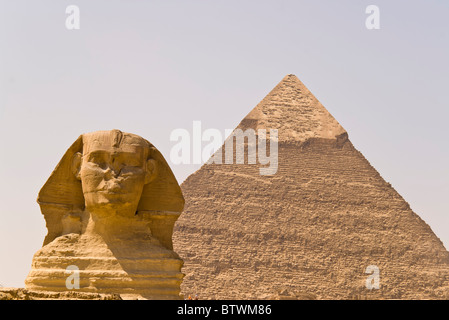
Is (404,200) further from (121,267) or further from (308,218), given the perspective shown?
(121,267)

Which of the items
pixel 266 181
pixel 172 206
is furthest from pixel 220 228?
pixel 172 206

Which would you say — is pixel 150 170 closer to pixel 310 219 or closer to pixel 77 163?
pixel 77 163

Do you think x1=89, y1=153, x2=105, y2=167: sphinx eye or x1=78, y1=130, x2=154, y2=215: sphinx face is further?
x1=89, y1=153, x2=105, y2=167: sphinx eye

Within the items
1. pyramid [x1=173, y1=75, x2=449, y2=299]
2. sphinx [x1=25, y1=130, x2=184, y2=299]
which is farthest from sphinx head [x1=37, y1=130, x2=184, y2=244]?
pyramid [x1=173, y1=75, x2=449, y2=299]

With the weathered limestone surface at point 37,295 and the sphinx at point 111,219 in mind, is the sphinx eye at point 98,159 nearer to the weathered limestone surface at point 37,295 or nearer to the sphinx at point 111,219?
the sphinx at point 111,219

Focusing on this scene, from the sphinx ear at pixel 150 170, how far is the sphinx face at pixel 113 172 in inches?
1.3

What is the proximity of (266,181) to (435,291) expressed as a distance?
19207 millimetres

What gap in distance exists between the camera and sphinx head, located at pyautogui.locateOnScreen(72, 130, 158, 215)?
711 cm

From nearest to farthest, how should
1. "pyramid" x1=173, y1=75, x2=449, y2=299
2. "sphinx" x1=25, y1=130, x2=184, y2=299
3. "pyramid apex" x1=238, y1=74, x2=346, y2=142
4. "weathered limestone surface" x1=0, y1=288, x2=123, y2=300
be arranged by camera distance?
"weathered limestone surface" x1=0, y1=288, x2=123, y2=300, "sphinx" x1=25, y1=130, x2=184, y2=299, "pyramid" x1=173, y1=75, x2=449, y2=299, "pyramid apex" x1=238, y1=74, x2=346, y2=142

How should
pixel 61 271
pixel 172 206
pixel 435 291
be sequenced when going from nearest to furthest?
pixel 61 271, pixel 172 206, pixel 435 291

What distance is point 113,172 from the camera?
711 centimetres

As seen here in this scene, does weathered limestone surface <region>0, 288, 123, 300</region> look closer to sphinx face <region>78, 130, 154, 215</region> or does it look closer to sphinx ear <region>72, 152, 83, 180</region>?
sphinx face <region>78, 130, 154, 215</region>

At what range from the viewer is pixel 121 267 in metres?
7.11

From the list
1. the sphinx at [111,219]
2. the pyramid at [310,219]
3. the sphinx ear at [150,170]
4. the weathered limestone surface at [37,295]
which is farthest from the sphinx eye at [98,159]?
the pyramid at [310,219]
